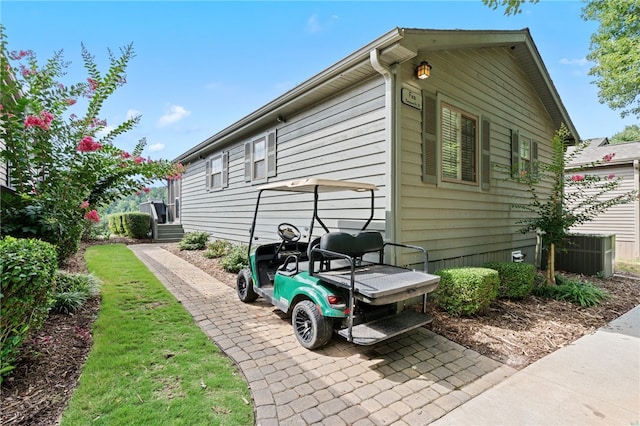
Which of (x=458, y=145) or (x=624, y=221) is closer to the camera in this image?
(x=458, y=145)

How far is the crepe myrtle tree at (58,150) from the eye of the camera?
348 centimetres

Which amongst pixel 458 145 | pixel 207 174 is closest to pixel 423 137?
pixel 458 145

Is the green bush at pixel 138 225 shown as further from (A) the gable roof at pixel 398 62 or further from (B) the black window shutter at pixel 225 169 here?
(A) the gable roof at pixel 398 62

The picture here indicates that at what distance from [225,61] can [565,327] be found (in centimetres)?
965

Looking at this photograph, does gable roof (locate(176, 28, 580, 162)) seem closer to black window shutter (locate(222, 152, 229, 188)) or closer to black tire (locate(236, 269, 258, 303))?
black window shutter (locate(222, 152, 229, 188))

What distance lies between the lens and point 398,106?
4.43 m

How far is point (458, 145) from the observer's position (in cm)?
565

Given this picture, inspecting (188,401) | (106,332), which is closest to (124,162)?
(106,332)

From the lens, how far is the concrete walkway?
2.25 metres

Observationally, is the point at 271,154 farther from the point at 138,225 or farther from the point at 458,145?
the point at 138,225

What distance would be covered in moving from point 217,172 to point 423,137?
7929mm

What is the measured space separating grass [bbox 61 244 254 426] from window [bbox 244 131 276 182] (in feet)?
13.4

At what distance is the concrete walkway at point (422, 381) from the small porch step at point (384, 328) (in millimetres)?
327

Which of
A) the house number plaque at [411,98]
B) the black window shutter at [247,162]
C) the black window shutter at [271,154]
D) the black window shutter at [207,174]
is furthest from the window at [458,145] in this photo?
the black window shutter at [207,174]
